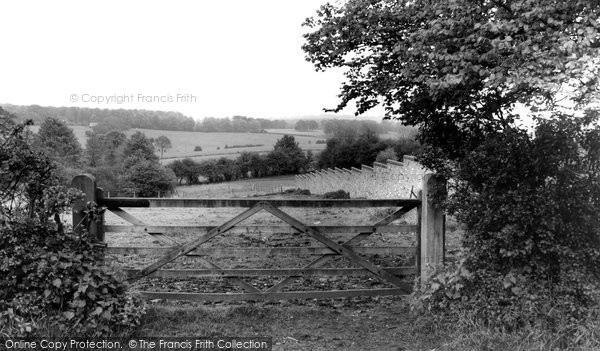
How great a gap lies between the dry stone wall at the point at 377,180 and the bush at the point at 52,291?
12043 millimetres

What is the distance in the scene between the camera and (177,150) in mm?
31484

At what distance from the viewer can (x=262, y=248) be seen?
5.81 m

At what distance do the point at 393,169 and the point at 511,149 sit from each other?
2149 centimetres

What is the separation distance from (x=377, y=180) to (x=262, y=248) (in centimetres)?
2453

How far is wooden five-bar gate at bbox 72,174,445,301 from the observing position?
→ 563cm

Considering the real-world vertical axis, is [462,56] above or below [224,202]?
above

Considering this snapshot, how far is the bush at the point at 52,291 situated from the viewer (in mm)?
4379

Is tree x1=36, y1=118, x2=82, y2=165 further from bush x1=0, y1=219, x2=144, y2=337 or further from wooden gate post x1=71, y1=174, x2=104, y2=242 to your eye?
bush x1=0, y1=219, x2=144, y2=337

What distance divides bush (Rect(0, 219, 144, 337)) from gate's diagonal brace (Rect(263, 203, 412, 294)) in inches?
79.3

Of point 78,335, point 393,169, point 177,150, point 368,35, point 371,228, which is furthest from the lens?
point 177,150

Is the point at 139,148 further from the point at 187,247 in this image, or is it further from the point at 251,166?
the point at 187,247

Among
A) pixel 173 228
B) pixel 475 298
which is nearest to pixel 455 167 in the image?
pixel 475 298

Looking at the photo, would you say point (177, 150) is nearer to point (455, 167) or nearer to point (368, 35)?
point (368, 35)

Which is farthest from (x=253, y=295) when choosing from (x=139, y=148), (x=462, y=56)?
(x=139, y=148)
